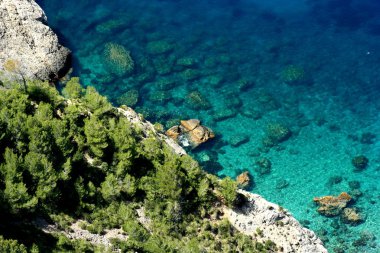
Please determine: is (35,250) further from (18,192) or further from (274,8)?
(274,8)

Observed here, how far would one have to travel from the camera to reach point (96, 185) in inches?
1992

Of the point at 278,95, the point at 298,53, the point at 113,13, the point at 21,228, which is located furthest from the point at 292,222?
the point at 113,13

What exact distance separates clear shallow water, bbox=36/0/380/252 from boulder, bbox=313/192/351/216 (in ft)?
3.97

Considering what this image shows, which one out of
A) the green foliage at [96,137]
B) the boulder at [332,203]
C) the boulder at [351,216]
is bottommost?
the boulder at [351,216]

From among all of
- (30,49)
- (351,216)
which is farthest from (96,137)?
(351,216)

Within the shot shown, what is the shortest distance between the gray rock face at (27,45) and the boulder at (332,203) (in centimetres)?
4773

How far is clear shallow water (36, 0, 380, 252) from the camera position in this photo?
74.8m

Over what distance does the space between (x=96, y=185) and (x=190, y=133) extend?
28.9 metres

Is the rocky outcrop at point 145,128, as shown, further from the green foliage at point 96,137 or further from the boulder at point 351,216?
the boulder at point 351,216

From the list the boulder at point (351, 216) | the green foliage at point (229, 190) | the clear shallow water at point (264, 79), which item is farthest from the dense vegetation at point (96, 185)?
the boulder at point (351, 216)

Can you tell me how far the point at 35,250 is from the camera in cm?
3659

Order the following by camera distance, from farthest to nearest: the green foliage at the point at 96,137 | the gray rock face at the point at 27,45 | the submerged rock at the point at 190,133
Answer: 1. the gray rock face at the point at 27,45
2. the submerged rock at the point at 190,133
3. the green foliage at the point at 96,137

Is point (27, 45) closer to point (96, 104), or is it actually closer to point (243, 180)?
point (96, 104)

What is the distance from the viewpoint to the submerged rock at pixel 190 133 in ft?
249
